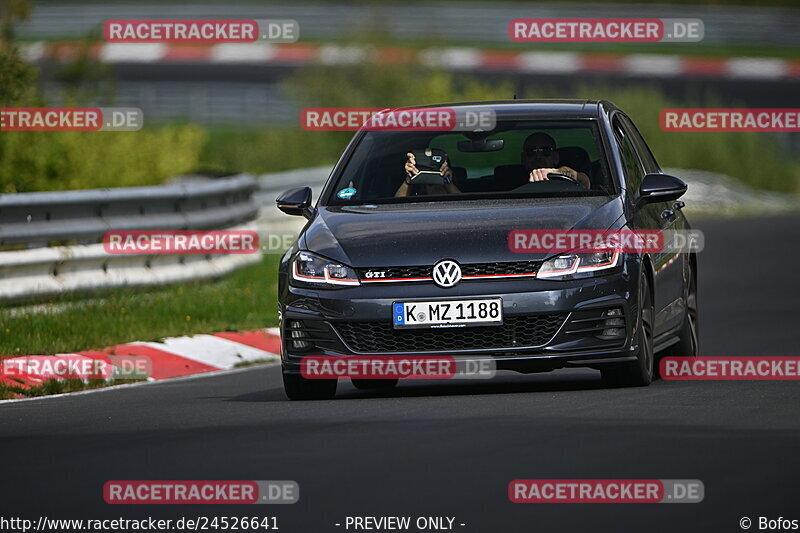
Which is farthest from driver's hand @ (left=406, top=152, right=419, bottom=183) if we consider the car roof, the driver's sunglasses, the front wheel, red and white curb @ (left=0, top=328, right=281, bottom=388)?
red and white curb @ (left=0, top=328, right=281, bottom=388)

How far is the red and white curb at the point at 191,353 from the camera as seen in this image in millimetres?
13211

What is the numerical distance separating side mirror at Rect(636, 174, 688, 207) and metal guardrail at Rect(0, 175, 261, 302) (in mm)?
5401

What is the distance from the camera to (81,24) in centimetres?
4809

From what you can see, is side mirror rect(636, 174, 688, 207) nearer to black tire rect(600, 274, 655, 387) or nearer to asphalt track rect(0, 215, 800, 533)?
black tire rect(600, 274, 655, 387)

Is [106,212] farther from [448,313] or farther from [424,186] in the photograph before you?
[448,313]

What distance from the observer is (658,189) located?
1122cm

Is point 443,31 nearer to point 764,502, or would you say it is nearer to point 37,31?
point 37,31

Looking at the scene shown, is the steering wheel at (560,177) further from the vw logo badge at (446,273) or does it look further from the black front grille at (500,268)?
the vw logo badge at (446,273)

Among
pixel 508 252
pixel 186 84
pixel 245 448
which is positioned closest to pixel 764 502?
pixel 245 448

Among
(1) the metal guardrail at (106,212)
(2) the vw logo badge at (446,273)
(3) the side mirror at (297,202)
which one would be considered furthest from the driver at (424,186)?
(1) the metal guardrail at (106,212)

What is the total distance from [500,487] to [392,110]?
5.14 m

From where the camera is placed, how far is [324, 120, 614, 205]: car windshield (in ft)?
37.6

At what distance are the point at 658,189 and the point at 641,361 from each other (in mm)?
1063

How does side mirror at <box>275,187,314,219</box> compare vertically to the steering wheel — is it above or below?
below
